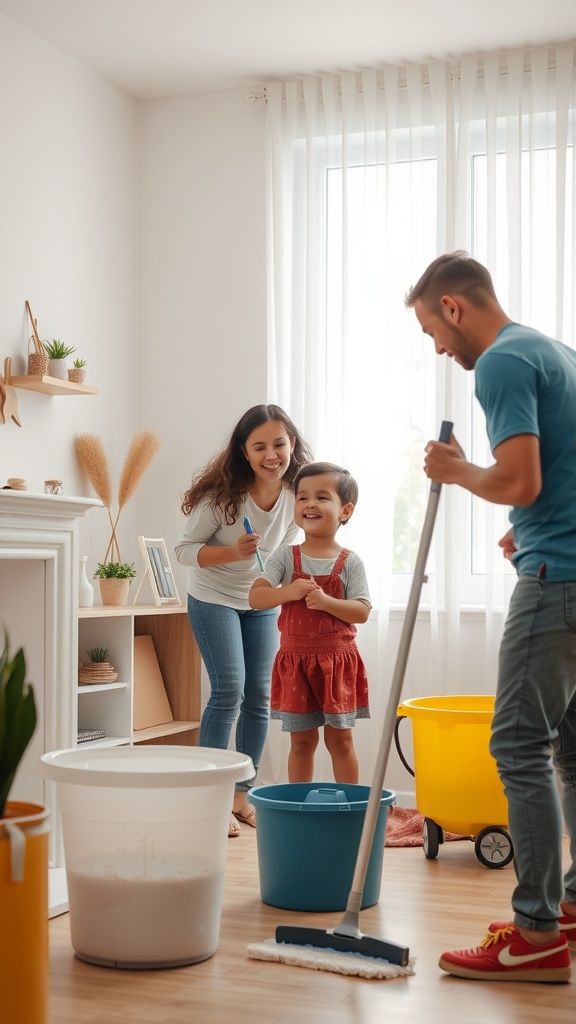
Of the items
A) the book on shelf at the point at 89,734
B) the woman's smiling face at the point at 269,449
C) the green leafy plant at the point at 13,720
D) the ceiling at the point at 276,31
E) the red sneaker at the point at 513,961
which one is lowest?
the red sneaker at the point at 513,961

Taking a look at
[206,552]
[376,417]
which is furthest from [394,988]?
[376,417]

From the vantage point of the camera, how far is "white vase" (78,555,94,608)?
369cm

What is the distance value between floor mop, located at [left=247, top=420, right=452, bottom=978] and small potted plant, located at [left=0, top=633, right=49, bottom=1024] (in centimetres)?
63

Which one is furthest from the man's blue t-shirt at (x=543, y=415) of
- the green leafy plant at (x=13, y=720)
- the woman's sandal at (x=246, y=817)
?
the woman's sandal at (x=246, y=817)

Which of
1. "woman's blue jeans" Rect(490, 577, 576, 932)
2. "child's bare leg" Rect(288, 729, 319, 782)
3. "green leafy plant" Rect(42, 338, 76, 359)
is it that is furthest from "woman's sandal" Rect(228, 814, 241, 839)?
"green leafy plant" Rect(42, 338, 76, 359)

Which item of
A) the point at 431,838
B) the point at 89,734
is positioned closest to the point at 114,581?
→ the point at 89,734

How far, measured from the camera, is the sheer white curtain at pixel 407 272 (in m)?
3.79

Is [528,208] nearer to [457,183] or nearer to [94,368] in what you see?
[457,183]

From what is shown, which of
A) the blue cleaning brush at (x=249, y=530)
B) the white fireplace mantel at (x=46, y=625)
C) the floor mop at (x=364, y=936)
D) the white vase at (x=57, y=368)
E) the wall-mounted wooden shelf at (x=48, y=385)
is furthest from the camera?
the white vase at (x=57, y=368)

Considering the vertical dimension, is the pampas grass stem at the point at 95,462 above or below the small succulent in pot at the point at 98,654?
above

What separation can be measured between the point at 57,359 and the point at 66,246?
0.48 metres

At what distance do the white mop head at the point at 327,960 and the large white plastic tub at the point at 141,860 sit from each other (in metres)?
0.12

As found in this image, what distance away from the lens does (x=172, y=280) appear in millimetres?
4328

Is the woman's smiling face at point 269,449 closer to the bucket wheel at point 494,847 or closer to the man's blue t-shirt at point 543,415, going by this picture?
the bucket wheel at point 494,847
